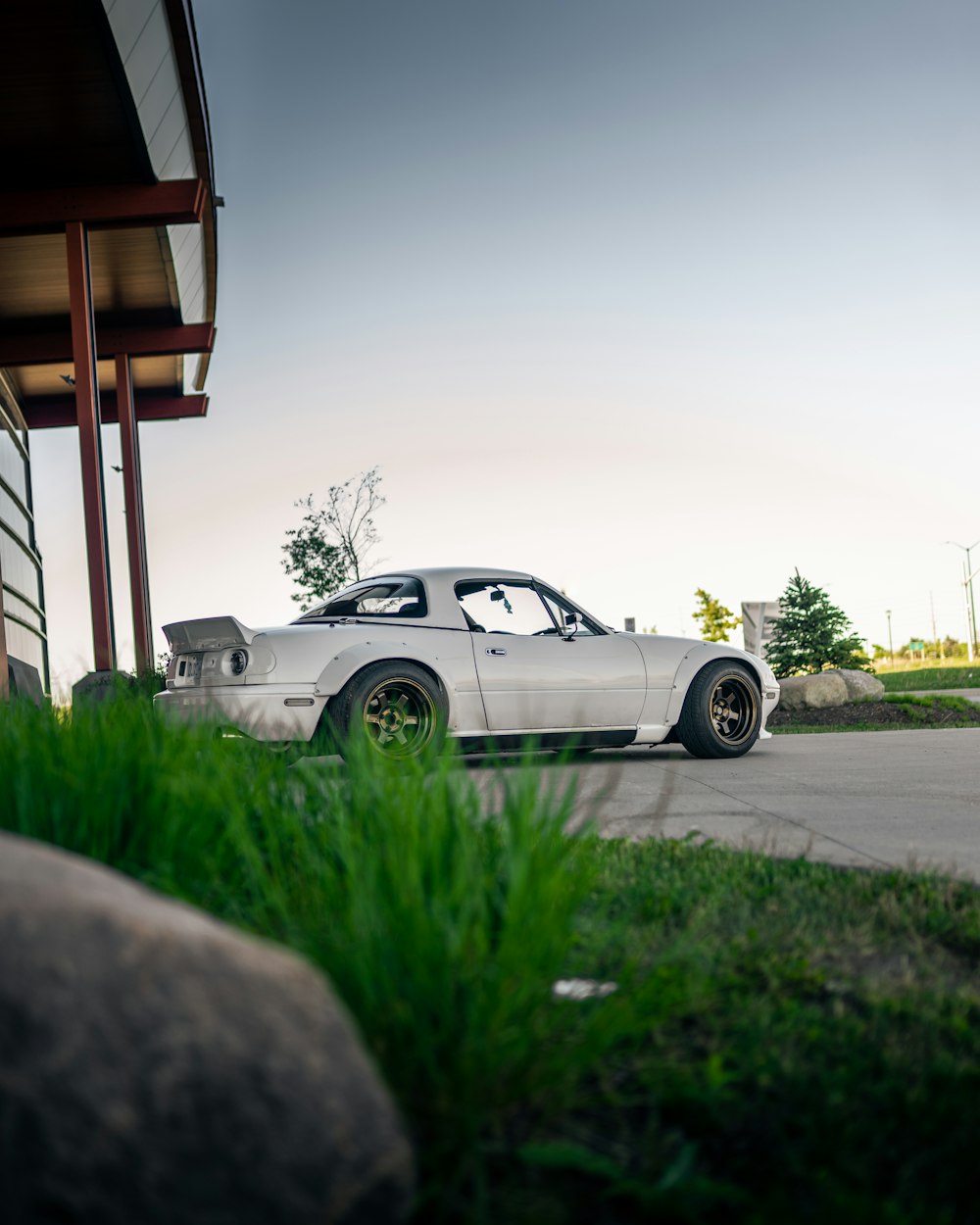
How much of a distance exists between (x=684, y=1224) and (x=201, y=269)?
18104 mm

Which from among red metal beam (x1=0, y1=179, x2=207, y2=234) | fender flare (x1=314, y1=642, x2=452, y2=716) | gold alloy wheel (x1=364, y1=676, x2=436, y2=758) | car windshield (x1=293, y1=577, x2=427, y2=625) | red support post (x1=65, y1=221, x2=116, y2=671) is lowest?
gold alloy wheel (x1=364, y1=676, x2=436, y2=758)

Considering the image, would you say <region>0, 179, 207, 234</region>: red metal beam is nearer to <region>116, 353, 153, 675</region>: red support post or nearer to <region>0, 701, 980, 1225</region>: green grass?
<region>116, 353, 153, 675</region>: red support post

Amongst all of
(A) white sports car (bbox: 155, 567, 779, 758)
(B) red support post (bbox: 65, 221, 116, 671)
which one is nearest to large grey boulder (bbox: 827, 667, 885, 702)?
(A) white sports car (bbox: 155, 567, 779, 758)

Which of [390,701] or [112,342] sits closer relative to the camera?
[390,701]

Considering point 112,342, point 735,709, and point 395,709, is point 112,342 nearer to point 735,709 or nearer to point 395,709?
point 395,709

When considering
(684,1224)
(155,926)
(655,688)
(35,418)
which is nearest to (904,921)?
(684,1224)

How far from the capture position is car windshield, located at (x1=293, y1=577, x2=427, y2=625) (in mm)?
7719

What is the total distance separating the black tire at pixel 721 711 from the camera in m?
8.52

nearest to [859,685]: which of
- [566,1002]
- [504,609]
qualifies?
[504,609]

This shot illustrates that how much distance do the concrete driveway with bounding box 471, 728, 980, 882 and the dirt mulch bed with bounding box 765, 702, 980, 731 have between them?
3581mm

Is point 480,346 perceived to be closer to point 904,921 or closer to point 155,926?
point 904,921

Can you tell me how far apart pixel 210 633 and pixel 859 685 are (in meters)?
12.1

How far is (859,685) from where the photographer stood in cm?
1639

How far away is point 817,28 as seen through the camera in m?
15.2
